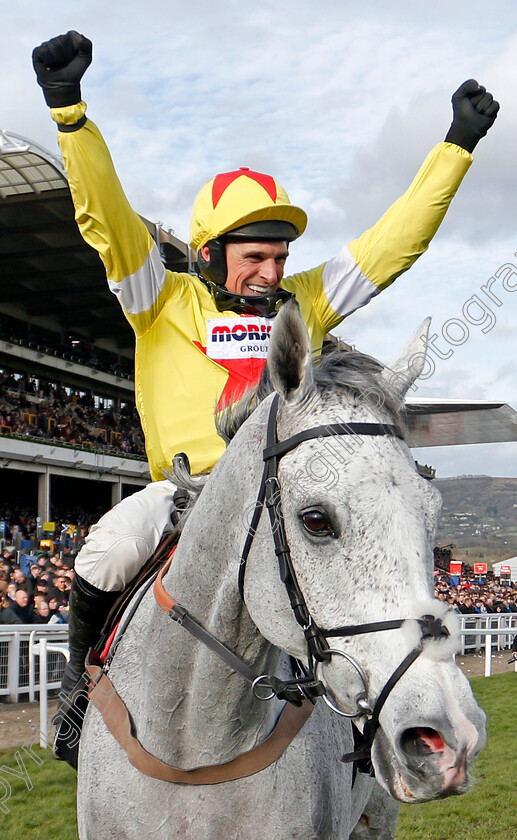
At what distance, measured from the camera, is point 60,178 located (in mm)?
16859

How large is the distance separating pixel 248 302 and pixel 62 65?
0.91 metres

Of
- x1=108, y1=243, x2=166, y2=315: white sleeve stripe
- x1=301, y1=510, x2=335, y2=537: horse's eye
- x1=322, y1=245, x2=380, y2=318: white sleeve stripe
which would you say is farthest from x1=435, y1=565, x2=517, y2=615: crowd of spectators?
x1=301, y1=510, x2=335, y2=537: horse's eye

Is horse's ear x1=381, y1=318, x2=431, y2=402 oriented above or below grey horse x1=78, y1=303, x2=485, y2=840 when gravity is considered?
above

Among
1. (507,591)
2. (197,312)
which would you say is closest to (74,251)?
(507,591)

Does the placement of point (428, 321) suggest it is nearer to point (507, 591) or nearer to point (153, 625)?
point (153, 625)

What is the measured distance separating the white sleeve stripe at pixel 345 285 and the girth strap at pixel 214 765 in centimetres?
151

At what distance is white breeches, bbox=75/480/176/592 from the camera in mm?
2363

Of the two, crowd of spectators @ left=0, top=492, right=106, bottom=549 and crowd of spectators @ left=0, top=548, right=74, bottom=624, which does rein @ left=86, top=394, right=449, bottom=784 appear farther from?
crowd of spectators @ left=0, top=492, right=106, bottom=549

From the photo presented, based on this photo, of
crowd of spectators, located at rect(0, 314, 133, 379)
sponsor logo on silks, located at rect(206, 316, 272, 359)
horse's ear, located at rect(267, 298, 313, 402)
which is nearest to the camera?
horse's ear, located at rect(267, 298, 313, 402)

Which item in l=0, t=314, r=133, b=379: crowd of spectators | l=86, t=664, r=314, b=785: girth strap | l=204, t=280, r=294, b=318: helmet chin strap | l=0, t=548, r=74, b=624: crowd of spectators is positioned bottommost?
l=0, t=548, r=74, b=624: crowd of spectators

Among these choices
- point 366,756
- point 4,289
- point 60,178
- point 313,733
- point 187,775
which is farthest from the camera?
point 4,289

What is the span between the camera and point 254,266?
266 cm

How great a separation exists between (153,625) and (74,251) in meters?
20.8

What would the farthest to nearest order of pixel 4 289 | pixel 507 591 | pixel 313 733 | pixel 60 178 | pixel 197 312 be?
pixel 4 289, pixel 507 591, pixel 60 178, pixel 197 312, pixel 313 733
